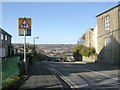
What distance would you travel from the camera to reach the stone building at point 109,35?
45125 millimetres

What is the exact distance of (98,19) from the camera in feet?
181

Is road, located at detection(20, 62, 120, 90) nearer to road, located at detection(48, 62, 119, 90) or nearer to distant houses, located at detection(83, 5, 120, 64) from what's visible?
road, located at detection(48, 62, 119, 90)

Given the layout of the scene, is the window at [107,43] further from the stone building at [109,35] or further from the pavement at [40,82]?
the pavement at [40,82]

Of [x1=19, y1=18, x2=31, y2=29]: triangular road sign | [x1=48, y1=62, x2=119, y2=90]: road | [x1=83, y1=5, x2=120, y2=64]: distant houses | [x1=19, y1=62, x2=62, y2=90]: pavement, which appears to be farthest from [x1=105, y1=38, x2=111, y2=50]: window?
[x1=19, y1=18, x2=31, y2=29]: triangular road sign

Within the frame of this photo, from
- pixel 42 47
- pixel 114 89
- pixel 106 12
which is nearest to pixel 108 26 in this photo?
pixel 106 12

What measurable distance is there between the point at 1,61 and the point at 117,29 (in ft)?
104

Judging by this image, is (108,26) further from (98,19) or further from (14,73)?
(14,73)

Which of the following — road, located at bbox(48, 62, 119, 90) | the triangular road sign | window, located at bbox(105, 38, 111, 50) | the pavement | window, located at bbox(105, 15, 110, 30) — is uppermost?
window, located at bbox(105, 15, 110, 30)

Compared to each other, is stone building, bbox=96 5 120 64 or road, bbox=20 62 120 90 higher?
stone building, bbox=96 5 120 64

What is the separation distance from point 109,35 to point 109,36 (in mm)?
181

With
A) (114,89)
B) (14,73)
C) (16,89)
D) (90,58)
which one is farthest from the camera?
(90,58)

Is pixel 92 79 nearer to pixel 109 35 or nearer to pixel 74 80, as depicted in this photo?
pixel 74 80

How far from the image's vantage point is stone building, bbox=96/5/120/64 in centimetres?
4512

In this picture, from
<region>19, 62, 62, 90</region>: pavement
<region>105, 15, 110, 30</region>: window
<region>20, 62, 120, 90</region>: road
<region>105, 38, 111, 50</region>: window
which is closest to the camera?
<region>19, 62, 62, 90</region>: pavement
